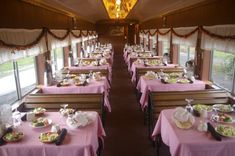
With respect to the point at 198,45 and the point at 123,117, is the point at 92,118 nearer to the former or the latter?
the point at 123,117

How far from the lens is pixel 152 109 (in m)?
5.36

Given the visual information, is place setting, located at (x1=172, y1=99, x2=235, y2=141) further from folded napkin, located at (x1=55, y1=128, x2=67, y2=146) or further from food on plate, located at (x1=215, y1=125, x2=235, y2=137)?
folded napkin, located at (x1=55, y1=128, x2=67, y2=146)

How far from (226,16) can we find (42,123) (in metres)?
5.23

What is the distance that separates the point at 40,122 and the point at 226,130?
125 inches

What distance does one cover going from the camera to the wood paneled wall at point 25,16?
5.01m

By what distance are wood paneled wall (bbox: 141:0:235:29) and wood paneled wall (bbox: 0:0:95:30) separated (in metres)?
5.23

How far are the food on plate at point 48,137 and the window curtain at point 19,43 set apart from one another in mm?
1825

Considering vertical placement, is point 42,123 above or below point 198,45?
below

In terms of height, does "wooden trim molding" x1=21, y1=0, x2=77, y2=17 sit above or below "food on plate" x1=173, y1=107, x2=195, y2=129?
above

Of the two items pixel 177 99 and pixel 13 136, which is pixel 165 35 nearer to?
pixel 177 99

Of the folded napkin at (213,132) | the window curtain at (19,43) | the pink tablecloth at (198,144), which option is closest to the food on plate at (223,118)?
the folded napkin at (213,132)

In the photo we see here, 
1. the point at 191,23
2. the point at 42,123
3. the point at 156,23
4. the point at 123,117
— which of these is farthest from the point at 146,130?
the point at 156,23

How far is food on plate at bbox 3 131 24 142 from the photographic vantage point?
11.7ft

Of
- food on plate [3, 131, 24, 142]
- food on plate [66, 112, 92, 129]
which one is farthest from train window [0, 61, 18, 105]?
food on plate [66, 112, 92, 129]
